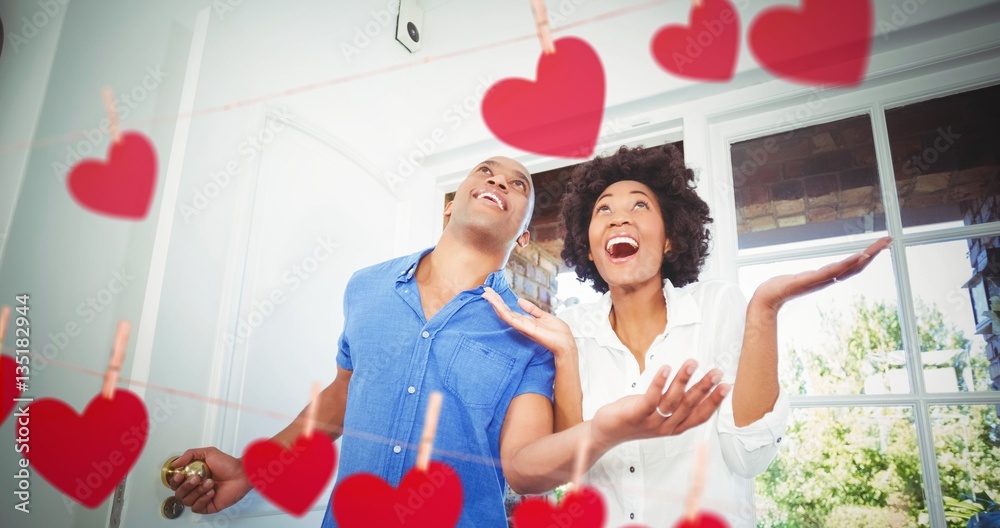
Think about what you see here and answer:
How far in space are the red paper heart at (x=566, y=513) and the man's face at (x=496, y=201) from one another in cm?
67

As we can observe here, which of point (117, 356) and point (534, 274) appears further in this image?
point (534, 274)

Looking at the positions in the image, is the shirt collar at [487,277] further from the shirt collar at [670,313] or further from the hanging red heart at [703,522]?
the hanging red heart at [703,522]

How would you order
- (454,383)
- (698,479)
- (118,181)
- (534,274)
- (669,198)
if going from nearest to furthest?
(698,479) → (118,181) → (454,383) → (669,198) → (534,274)

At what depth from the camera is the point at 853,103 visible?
1573 millimetres

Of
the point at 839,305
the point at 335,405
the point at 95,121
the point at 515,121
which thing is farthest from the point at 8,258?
the point at 839,305

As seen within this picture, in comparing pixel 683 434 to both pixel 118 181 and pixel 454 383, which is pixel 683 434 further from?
pixel 118 181

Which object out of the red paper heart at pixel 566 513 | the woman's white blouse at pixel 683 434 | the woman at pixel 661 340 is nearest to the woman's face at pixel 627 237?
the woman at pixel 661 340

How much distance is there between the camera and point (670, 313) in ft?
3.83

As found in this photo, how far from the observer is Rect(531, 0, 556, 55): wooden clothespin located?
583 mm

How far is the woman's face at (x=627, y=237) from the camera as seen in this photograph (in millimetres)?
1153

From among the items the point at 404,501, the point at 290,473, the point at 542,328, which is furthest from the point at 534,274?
the point at 404,501

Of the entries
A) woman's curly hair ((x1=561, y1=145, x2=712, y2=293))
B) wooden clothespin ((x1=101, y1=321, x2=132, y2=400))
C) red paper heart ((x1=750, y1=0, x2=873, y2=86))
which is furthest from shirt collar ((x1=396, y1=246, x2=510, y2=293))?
red paper heart ((x1=750, y1=0, x2=873, y2=86))

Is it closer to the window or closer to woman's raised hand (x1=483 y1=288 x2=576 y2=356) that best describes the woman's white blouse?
woman's raised hand (x1=483 y1=288 x2=576 y2=356)

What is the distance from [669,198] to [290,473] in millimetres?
1023
